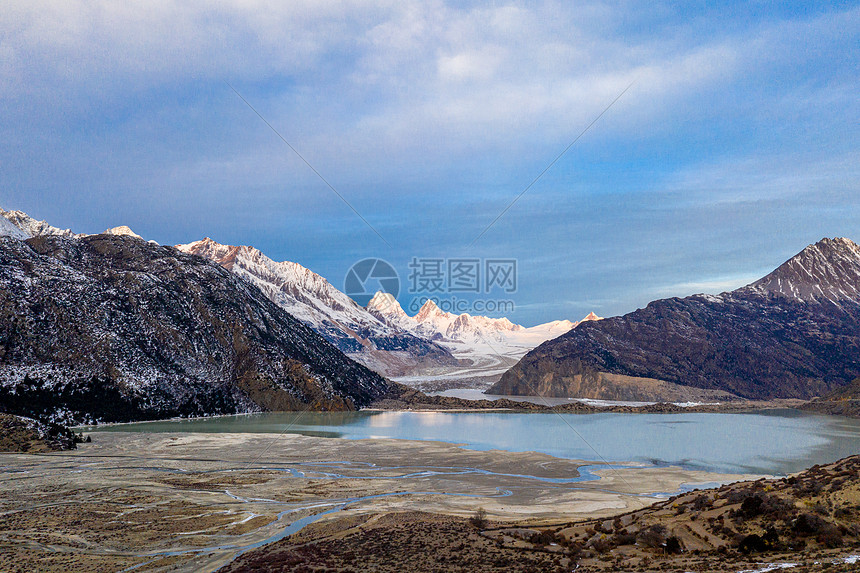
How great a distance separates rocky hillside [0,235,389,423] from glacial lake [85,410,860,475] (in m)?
9.27

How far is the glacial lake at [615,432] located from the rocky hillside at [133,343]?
30.4ft

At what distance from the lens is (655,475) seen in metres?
68.2

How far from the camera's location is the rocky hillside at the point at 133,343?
126 meters

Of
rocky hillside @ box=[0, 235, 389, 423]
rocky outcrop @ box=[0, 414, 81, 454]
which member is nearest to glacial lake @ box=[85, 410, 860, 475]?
rocky hillside @ box=[0, 235, 389, 423]

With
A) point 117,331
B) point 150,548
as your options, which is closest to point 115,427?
point 117,331

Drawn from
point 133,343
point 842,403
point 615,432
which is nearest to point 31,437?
point 133,343

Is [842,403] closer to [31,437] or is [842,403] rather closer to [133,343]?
[31,437]

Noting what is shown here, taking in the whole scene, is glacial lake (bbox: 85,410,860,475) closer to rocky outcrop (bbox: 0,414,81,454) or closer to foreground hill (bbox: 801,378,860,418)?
foreground hill (bbox: 801,378,860,418)

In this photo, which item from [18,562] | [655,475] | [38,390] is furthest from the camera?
[38,390]

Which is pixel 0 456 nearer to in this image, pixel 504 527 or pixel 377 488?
pixel 377 488

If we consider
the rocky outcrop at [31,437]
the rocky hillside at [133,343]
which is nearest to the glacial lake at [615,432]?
the rocky hillside at [133,343]

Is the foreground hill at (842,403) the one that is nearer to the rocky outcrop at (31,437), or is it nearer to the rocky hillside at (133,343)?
the rocky hillside at (133,343)

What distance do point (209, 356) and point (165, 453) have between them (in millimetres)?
86508

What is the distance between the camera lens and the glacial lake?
8419 centimetres
